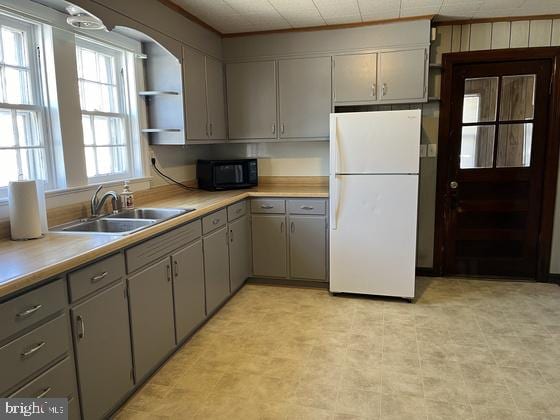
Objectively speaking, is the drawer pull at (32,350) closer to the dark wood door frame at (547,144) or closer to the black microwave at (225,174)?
the black microwave at (225,174)

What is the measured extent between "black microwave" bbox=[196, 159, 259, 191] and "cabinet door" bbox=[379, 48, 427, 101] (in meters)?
1.44

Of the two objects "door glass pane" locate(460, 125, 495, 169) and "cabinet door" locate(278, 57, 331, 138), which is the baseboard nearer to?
"cabinet door" locate(278, 57, 331, 138)

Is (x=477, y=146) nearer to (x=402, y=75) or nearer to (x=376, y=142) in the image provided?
(x=402, y=75)

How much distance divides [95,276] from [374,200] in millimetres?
2214

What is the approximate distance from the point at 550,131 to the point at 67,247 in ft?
12.9

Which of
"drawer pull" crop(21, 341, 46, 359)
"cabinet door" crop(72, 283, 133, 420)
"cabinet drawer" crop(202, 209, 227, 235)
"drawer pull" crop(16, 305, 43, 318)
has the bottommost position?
"cabinet door" crop(72, 283, 133, 420)

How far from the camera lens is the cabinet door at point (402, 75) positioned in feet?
11.7

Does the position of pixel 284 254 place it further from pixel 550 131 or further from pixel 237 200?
pixel 550 131

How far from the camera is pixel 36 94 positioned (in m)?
2.41

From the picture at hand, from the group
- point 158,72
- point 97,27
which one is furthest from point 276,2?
point 97,27

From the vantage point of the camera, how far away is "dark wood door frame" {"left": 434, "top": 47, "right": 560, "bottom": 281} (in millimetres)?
3596

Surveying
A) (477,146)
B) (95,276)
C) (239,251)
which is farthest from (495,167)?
(95,276)

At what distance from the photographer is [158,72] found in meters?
3.29

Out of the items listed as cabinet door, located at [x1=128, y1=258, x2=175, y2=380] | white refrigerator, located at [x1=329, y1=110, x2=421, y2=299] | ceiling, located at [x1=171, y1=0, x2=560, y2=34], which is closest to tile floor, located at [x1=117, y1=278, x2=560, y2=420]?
cabinet door, located at [x1=128, y1=258, x2=175, y2=380]
